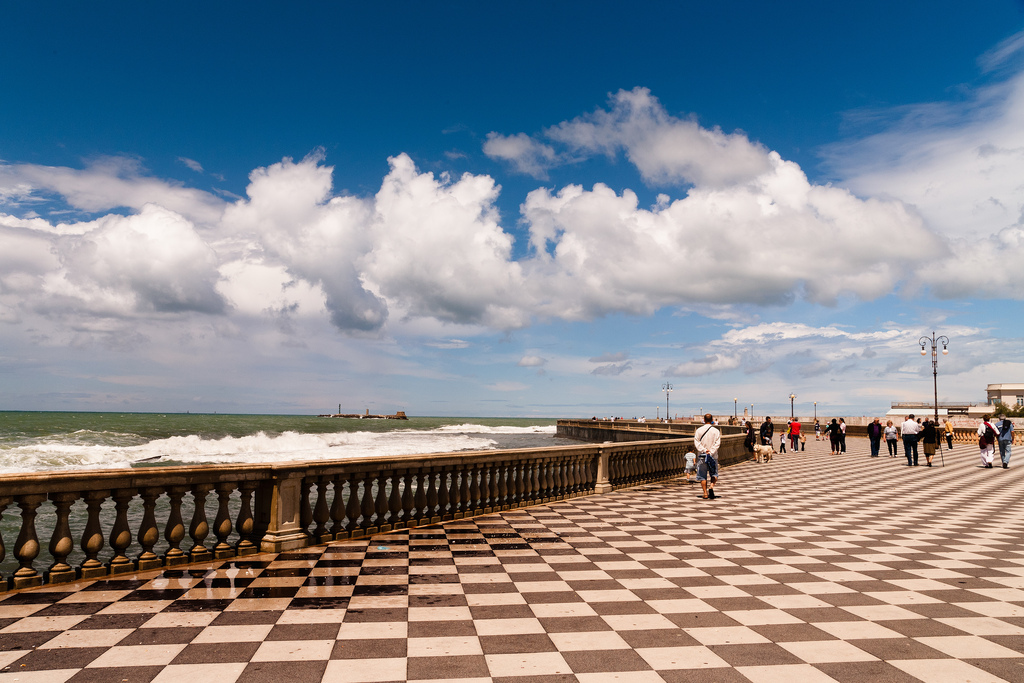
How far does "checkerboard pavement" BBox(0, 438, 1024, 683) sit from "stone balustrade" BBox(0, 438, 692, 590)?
26 cm

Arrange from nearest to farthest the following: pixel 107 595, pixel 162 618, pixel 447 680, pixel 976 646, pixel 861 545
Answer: pixel 447 680 → pixel 976 646 → pixel 162 618 → pixel 107 595 → pixel 861 545

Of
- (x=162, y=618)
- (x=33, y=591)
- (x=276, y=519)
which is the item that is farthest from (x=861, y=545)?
(x=33, y=591)

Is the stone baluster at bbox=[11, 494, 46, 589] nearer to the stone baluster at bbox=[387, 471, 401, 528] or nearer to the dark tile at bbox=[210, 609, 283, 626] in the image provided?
the dark tile at bbox=[210, 609, 283, 626]

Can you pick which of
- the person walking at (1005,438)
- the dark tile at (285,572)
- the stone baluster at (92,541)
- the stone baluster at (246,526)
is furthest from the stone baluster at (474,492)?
the person walking at (1005,438)

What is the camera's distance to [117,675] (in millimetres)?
3707

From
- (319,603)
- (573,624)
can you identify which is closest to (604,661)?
(573,624)

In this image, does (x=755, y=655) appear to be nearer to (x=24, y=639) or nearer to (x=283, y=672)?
(x=283, y=672)

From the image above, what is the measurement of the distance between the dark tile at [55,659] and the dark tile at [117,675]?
0.16 m

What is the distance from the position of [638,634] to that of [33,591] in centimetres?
515

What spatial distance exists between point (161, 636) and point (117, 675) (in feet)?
2.26

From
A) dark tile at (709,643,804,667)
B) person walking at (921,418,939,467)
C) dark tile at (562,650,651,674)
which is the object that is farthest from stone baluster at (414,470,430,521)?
person walking at (921,418,939,467)

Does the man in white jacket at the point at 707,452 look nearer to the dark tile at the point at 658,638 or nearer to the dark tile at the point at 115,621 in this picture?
the dark tile at the point at 658,638

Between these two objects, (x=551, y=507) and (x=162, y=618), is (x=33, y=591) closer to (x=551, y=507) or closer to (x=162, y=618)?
(x=162, y=618)

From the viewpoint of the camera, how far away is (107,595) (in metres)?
5.29
